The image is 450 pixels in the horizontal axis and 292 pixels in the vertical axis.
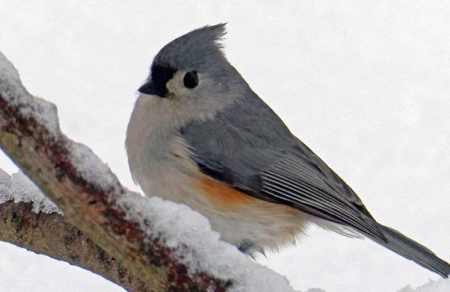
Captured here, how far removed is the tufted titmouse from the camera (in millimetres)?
2842

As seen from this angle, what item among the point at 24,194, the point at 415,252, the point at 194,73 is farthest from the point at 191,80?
the point at 415,252

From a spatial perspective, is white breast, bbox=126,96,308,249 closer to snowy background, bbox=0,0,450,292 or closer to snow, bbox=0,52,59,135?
snow, bbox=0,52,59,135

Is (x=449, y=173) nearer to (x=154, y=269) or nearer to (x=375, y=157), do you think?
(x=375, y=157)

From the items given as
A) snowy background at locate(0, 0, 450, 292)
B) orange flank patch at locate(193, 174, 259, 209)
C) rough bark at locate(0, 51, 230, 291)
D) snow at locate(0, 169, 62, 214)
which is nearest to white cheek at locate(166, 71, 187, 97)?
orange flank patch at locate(193, 174, 259, 209)

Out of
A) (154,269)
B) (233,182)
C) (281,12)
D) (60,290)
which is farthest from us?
(281,12)

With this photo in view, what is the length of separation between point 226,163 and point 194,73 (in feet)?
1.22

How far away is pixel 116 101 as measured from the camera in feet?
16.3

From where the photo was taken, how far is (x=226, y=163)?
2.97 metres

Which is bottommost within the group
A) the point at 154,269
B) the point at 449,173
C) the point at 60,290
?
the point at 154,269

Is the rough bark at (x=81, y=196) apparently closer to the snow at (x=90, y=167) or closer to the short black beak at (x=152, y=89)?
the snow at (x=90, y=167)

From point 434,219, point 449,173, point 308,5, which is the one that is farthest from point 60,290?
point 308,5

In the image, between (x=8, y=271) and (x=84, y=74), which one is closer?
(x=8, y=271)

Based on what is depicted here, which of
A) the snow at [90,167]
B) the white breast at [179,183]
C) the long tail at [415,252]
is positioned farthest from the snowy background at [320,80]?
the snow at [90,167]

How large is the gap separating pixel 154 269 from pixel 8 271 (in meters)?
2.13
